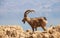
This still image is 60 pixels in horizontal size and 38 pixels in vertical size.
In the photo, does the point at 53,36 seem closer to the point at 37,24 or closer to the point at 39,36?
the point at 39,36

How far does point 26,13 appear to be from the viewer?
1808cm

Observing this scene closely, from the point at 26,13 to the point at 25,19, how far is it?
953 millimetres

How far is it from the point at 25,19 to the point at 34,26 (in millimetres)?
983

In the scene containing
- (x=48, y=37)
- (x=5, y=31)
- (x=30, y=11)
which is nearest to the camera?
(x=48, y=37)

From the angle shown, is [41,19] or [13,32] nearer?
[13,32]

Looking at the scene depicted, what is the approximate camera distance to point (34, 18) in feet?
61.5

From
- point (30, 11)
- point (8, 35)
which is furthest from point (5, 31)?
point (30, 11)

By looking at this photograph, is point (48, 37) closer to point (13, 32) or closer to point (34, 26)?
point (13, 32)

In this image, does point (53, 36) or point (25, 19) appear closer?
point (53, 36)

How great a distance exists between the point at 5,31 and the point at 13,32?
1.70 ft

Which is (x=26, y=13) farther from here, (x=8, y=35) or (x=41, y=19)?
(x=8, y=35)

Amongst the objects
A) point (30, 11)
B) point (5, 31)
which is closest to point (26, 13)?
point (30, 11)

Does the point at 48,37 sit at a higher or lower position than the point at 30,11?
lower

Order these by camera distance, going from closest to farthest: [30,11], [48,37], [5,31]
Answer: [48,37], [5,31], [30,11]
